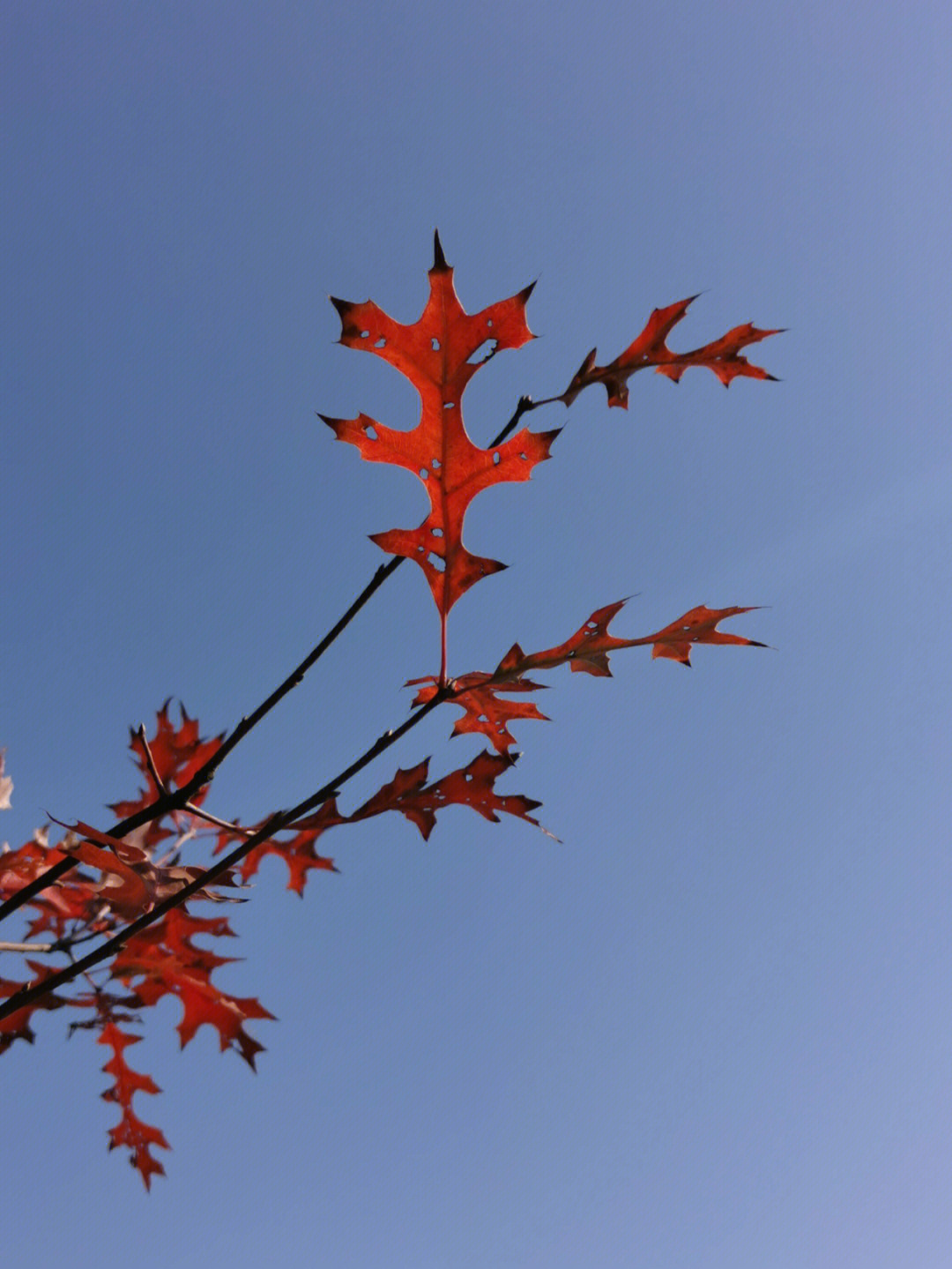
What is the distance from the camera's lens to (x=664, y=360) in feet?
6.18

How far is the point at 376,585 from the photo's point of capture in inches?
68.4

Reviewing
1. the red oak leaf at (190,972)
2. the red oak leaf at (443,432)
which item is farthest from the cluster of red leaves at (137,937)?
the red oak leaf at (443,432)

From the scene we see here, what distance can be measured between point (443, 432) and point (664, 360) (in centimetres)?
47

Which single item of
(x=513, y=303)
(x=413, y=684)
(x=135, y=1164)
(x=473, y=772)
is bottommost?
(x=135, y=1164)

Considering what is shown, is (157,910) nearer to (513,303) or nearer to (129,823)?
(129,823)

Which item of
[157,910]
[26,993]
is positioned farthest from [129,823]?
[26,993]

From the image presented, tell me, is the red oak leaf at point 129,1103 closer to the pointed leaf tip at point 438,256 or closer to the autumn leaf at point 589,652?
the autumn leaf at point 589,652

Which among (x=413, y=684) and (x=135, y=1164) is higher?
(x=413, y=684)

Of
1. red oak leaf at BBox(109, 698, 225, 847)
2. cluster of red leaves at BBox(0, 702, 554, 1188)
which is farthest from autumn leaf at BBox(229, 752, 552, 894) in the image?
red oak leaf at BBox(109, 698, 225, 847)

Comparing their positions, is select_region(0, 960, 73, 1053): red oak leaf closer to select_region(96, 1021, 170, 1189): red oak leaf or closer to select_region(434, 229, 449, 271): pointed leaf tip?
select_region(96, 1021, 170, 1189): red oak leaf

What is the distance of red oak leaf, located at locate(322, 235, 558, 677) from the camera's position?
176 centimetres

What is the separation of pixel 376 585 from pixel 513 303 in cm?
58

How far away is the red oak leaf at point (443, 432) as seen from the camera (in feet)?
5.76

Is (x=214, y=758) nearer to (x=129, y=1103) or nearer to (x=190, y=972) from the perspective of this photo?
(x=190, y=972)
